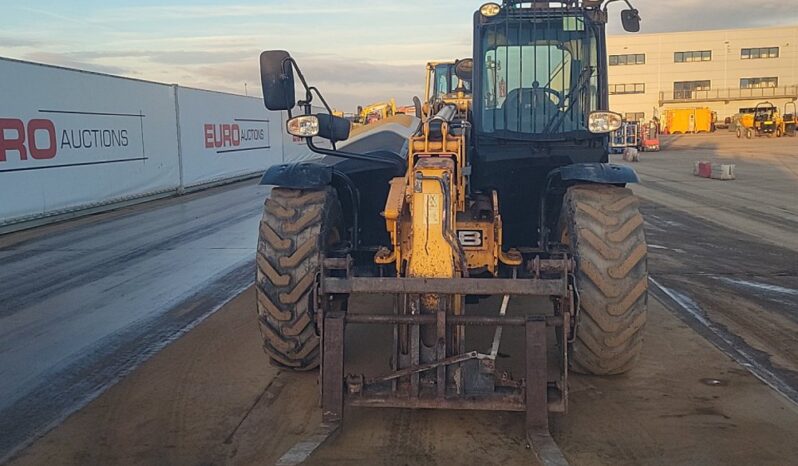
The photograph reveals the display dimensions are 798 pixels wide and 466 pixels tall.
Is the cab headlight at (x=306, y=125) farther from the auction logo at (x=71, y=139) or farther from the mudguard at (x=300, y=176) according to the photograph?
the auction logo at (x=71, y=139)

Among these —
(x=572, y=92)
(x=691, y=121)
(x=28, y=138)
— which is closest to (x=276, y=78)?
(x=572, y=92)

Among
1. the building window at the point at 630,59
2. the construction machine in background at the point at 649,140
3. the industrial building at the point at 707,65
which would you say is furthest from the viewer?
the building window at the point at 630,59

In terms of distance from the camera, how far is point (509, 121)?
21.9 ft

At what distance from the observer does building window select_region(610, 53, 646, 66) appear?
6919 cm

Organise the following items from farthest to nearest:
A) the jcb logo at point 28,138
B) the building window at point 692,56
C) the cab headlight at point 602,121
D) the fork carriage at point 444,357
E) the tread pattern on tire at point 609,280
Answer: the building window at point 692,56 < the jcb logo at point 28,138 < the cab headlight at point 602,121 < the tread pattern on tire at point 609,280 < the fork carriage at point 444,357

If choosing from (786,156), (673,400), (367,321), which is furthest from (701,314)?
(786,156)

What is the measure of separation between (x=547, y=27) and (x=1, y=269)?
28.0 feet

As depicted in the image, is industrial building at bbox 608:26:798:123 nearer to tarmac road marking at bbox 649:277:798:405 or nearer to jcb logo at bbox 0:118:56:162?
jcb logo at bbox 0:118:56:162

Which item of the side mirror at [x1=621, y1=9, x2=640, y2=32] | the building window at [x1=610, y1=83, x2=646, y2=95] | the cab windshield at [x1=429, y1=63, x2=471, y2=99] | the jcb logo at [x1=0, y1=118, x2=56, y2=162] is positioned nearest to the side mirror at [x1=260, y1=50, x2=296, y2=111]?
the side mirror at [x1=621, y1=9, x2=640, y2=32]

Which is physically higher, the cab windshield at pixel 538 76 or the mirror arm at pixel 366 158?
the cab windshield at pixel 538 76

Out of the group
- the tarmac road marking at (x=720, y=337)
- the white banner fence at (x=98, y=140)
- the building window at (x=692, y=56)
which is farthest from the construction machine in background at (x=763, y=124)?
the tarmac road marking at (x=720, y=337)

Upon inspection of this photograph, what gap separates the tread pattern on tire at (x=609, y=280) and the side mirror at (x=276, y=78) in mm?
2242

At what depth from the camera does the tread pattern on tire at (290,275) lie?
5.49 meters

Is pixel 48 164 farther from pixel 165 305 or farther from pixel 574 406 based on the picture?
pixel 574 406
